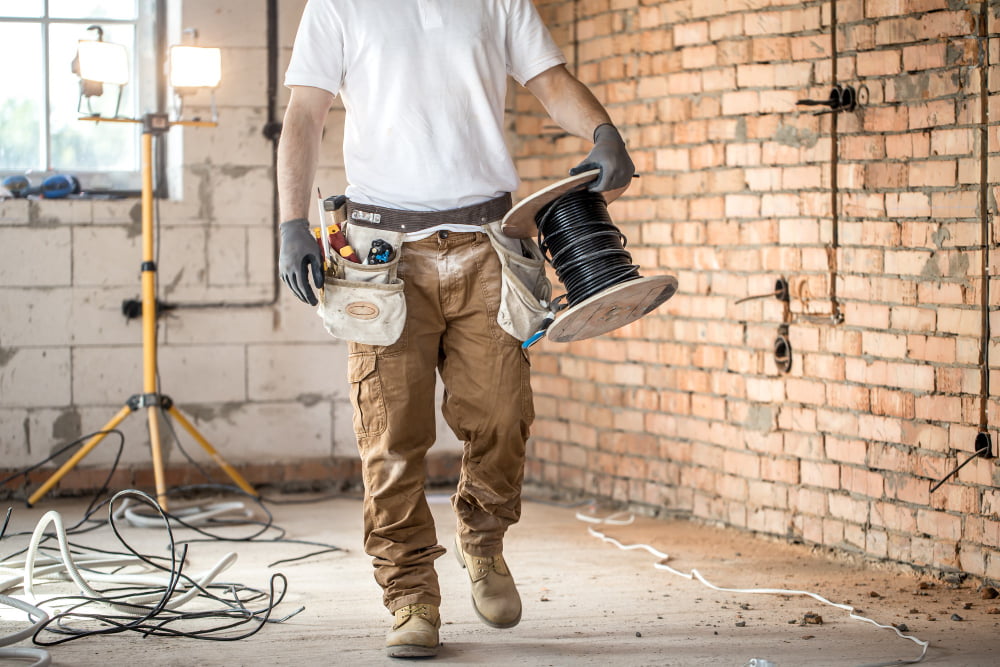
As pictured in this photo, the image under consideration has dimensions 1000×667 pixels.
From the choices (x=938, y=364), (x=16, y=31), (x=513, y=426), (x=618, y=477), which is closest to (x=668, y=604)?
(x=513, y=426)

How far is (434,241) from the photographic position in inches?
103

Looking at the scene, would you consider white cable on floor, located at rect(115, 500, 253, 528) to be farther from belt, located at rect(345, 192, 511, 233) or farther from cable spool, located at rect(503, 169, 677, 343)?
cable spool, located at rect(503, 169, 677, 343)

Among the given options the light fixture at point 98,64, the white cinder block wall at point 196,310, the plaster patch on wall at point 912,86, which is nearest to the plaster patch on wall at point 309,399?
the white cinder block wall at point 196,310

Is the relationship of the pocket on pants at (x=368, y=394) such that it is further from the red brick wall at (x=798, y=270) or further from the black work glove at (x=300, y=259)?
the red brick wall at (x=798, y=270)

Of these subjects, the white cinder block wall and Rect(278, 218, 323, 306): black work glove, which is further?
the white cinder block wall

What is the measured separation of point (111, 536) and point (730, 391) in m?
2.18

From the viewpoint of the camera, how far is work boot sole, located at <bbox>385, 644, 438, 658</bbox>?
2.54 m

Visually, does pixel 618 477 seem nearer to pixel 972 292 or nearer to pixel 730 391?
pixel 730 391

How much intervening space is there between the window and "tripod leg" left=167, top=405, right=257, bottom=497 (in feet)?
3.59

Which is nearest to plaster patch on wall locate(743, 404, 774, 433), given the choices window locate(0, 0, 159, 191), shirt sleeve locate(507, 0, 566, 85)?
shirt sleeve locate(507, 0, 566, 85)

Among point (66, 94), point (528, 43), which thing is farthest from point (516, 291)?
point (66, 94)

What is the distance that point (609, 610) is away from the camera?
2.97 meters

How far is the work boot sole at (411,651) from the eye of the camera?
2543mm

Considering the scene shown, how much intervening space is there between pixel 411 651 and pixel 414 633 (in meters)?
0.04
